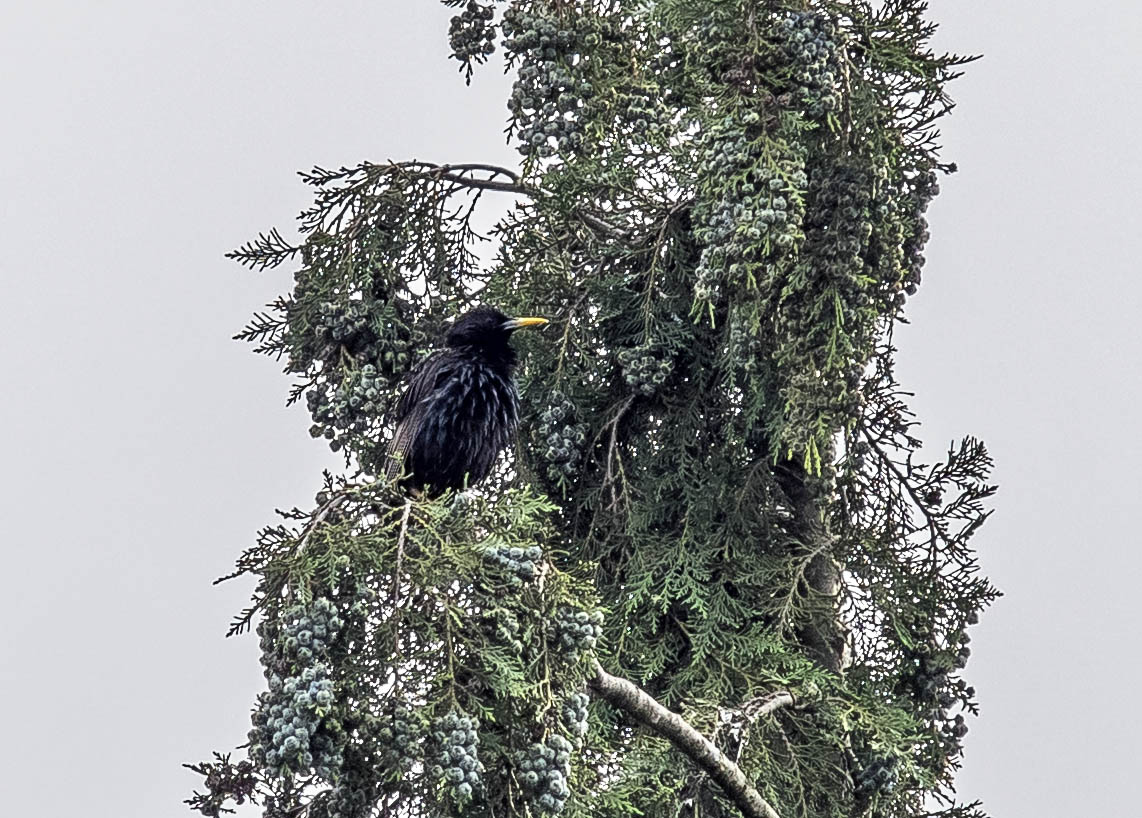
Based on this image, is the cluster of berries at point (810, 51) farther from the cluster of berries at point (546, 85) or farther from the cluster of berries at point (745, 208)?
the cluster of berries at point (546, 85)

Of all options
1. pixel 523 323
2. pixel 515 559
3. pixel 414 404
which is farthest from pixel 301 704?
pixel 523 323

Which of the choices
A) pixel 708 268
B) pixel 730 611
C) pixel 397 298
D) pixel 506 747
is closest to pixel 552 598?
pixel 506 747

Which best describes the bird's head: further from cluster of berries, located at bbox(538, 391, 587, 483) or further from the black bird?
cluster of berries, located at bbox(538, 391, 587, 483)

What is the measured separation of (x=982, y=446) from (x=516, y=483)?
1.37 meters

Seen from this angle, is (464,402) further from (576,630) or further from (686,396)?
(576,630)

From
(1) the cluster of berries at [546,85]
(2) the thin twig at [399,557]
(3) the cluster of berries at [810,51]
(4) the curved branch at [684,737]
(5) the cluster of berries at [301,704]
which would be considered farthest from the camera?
(1) the cluster of berries at [546,85]

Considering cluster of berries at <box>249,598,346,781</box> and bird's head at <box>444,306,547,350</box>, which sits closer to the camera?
cluster of berries at <box>249,598,346,781</box>

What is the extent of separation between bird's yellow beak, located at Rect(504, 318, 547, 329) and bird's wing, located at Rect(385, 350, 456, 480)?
19 centimetres

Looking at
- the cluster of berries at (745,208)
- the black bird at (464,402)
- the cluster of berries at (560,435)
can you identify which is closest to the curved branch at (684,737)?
the cluster of berries at (745,208)

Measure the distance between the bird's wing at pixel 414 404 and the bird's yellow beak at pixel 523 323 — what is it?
0.64 feet

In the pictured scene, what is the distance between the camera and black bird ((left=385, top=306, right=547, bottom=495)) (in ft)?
17.7

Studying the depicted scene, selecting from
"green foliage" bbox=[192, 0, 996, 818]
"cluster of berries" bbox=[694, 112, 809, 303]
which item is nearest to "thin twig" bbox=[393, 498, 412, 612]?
"green foliage" bbox=[192, 0, 996, 818]

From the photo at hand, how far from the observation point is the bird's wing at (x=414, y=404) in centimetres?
535

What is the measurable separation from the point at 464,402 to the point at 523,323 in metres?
0.29
